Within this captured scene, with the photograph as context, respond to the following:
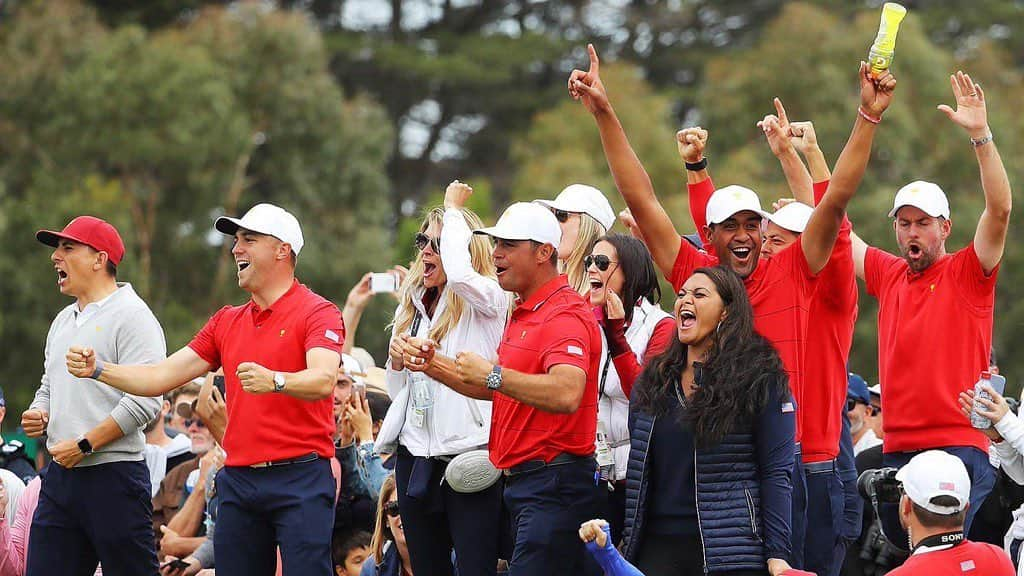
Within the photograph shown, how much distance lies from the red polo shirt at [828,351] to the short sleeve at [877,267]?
63 cm

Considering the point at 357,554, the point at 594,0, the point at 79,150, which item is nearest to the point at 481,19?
the point at 594,0

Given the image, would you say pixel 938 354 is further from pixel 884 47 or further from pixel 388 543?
pixel 388 543

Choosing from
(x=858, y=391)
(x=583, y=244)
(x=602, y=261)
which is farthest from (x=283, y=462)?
(x=858, y=391)

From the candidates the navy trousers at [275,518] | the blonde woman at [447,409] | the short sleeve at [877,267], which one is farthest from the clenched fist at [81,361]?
the short sleeve at [877,267]

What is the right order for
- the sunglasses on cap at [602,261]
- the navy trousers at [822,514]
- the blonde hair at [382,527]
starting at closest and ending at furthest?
the navy trousers at [822,514], the sunglasses on cap at [602,261], the blonde hair at [382,527]

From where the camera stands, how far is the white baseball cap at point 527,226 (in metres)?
6.89

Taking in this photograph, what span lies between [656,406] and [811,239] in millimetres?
1079

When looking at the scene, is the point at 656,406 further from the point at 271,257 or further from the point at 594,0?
the point at 594,0

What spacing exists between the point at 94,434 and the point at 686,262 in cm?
324

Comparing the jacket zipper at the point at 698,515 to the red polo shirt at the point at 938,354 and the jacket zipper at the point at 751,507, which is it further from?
the red polo shirt at the point at 938,354

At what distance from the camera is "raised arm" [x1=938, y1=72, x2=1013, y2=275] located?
729 cm

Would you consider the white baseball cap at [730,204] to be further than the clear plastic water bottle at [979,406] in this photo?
Yes

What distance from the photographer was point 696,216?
7.51m

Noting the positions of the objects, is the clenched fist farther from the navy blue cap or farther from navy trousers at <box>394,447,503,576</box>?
the navy blue cap
